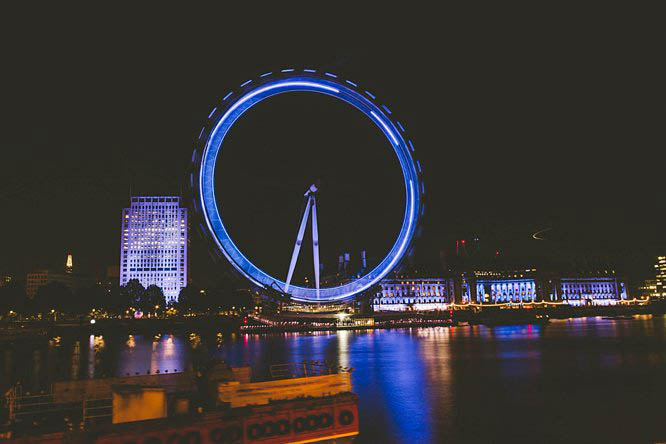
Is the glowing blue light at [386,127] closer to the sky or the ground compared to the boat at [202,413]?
closer to the sky

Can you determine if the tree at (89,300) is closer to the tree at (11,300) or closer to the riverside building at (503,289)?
the tree at (11,300)

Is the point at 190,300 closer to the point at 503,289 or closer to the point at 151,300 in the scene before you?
the point at 151,300

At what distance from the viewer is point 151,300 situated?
125062 millimetres

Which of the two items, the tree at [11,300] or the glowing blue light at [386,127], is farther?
the tree at [11,300]

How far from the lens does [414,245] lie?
39.3 meters

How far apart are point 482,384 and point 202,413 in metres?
18.8

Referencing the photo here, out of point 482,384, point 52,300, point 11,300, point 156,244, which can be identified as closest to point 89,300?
point 52,300

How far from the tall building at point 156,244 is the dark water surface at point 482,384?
12476 centimetres

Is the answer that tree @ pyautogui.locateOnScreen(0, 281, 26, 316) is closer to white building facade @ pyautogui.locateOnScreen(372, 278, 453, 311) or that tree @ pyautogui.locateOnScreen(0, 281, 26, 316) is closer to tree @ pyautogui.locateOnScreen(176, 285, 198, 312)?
tree @ pyautogui.locateOnScreen(176, 285, 198, 312)

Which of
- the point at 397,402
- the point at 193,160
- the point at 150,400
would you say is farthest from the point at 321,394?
the point at 193,160

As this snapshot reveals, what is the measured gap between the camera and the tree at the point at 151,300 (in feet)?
399

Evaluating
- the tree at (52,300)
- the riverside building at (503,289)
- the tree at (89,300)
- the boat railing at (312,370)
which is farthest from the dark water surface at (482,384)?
the riverside building at (503,289)

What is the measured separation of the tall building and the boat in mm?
162695

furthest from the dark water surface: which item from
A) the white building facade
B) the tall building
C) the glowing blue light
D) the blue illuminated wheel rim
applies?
the tall building
